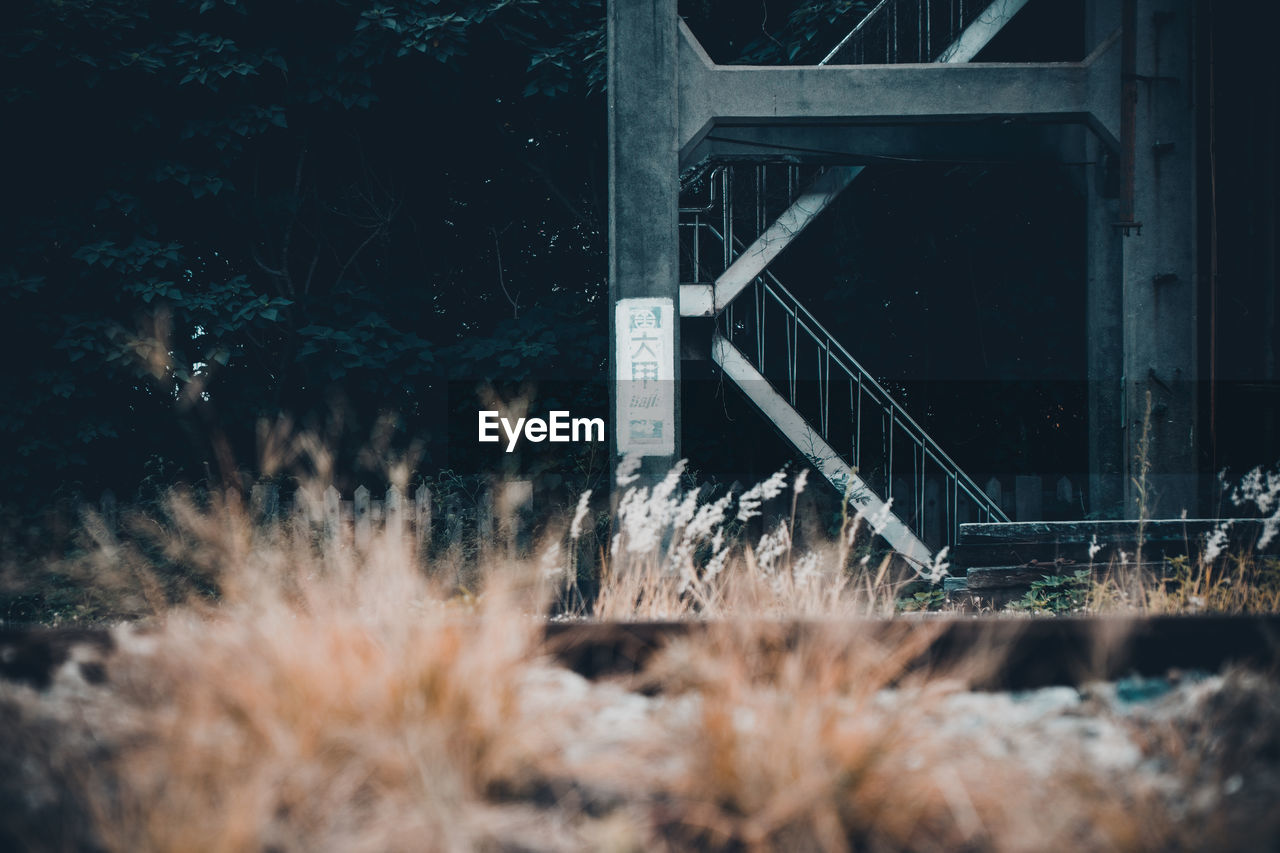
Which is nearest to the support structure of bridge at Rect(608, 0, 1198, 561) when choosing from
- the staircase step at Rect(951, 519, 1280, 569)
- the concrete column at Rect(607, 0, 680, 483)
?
the concrete column at Rect(607, 0, 680, 483)

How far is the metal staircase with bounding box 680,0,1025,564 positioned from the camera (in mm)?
7621

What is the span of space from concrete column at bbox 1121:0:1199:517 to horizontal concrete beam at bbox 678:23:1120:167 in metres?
0.29

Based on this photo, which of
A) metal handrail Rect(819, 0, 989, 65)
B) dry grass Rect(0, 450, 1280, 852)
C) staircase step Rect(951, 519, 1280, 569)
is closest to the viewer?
dry grass Rect(0, 450, 1280, 852)

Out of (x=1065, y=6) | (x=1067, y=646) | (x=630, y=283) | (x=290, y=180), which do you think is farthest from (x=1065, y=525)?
(x=290, y=180)

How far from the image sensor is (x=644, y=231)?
275 inches

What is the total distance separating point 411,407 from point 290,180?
113 inches

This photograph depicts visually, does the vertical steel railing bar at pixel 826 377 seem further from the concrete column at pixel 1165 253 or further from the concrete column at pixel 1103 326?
the concrete column at pixel 1165 253

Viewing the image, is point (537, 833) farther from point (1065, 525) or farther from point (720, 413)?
point (720, 413)

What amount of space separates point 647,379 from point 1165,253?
13.3 feet

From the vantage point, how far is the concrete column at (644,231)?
688 centimetres

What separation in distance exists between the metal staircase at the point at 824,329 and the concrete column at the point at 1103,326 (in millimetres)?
1093

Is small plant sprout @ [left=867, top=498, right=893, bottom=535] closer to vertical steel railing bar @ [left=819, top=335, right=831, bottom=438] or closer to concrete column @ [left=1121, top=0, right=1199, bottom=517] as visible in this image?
vertical steel railing bar @ [left=819, top=335, right=831, bottom=438]

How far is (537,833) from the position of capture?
2098 millimetres

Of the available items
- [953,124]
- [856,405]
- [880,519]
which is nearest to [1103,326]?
[953,124]
